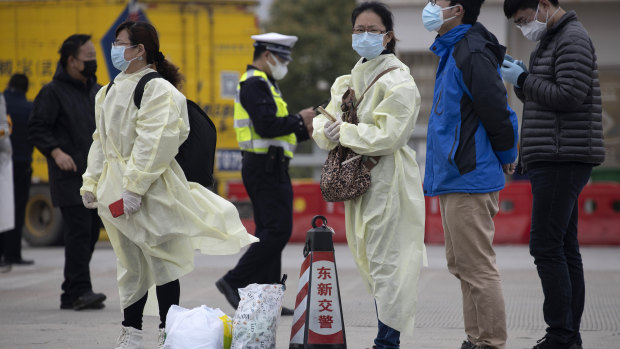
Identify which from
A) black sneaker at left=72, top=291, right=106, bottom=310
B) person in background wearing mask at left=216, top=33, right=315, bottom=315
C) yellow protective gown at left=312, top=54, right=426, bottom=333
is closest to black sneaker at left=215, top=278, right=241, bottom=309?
person in background wearing mask at left=216, top=33, right=315, bottom=315

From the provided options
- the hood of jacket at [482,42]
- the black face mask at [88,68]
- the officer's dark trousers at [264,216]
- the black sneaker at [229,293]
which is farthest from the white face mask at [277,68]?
the hood of jacket at [482,42]

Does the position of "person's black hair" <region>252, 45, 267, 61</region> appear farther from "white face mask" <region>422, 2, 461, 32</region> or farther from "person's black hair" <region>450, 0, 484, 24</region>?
"person's black hair" <region>450, 0, 484, 24</region>

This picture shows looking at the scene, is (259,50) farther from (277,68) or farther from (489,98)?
(489,98)

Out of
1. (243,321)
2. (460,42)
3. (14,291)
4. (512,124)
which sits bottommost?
(14,291)

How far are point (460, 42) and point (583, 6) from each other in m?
16.5

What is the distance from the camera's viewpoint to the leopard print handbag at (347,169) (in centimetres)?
499

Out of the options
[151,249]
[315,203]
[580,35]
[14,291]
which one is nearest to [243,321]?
[151,249]

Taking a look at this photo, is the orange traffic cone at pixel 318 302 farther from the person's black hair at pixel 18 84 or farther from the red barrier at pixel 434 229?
the red barrier at pixel 434 229

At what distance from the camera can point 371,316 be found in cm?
688

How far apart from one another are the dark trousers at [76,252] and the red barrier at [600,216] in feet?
24.2

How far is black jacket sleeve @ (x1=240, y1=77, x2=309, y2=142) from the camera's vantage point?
6969 mm

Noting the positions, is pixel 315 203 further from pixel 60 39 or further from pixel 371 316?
pixel 371 316

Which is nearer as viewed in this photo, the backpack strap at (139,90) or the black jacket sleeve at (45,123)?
the backpack strap at (139,90)

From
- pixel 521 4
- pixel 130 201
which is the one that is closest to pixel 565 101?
pixel 521 4
